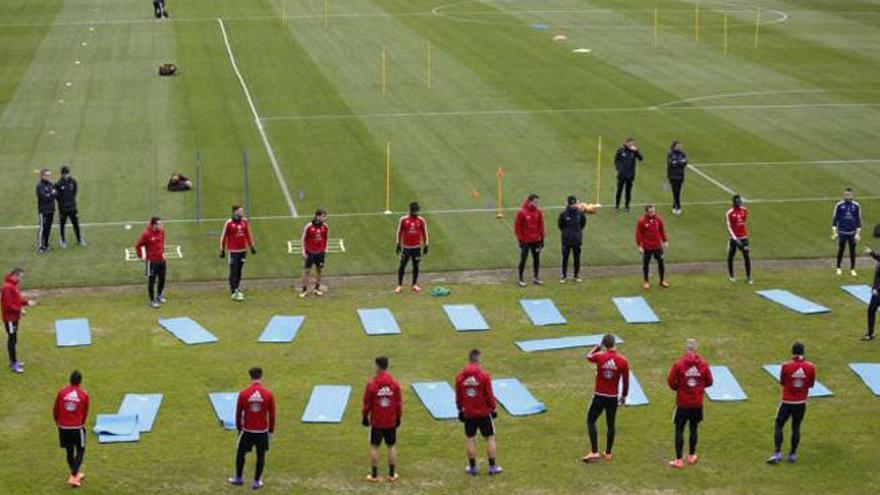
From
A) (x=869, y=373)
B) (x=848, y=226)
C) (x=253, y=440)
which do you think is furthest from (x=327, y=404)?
(x=848, y=226)

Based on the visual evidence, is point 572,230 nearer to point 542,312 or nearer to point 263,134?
point 542,312

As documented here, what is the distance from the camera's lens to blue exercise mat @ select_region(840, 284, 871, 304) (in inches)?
1400

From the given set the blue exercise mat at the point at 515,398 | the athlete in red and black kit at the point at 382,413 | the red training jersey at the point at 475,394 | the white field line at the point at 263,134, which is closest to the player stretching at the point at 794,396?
the blue exercise mat at the point at 515,398

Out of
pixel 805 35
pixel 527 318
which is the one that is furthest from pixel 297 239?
pixel 805 35

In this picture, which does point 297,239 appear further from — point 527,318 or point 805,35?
point 805,35

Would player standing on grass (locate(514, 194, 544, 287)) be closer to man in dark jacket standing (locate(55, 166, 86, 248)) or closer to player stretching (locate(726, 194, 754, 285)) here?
player stretching (locate(726, 194, 754, 285))

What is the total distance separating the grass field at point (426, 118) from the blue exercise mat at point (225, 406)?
9.66 m

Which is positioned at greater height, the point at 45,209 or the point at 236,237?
the point at 236,237

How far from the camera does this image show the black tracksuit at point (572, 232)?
121ft

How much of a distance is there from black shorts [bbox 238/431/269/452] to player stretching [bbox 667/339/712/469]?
265 inches

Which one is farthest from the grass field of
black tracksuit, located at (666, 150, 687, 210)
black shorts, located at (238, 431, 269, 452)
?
black shorts, located at (238, 431, 269, 452)

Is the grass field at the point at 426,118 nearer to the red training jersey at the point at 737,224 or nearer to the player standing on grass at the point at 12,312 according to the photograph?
the red training jersey at the point at 737,224

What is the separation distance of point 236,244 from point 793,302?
13.1 m

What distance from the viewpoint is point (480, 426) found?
24.9 meters
